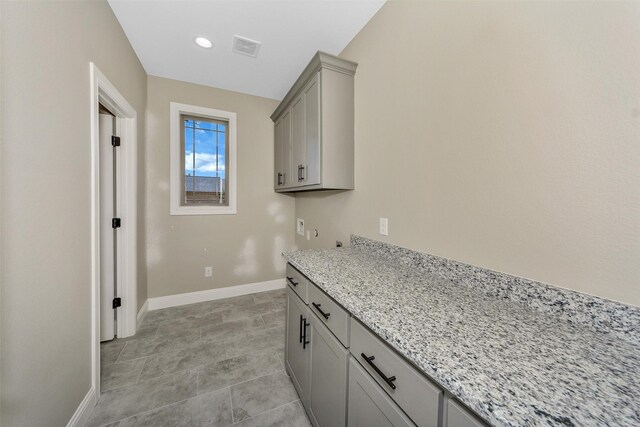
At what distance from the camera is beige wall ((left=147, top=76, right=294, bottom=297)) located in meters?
2.67

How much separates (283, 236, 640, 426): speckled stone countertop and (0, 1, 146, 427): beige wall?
1.21m

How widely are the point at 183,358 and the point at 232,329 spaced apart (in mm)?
483

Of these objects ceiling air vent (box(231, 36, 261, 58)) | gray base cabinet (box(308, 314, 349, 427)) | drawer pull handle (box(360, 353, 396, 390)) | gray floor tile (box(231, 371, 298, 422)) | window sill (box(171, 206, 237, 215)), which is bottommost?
gray floor tile (box(231, 371, 298, 422))


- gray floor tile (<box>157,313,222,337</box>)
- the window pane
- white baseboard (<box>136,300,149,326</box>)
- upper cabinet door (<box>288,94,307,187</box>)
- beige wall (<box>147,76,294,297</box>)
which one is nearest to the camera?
upper cabinet door (<box>288,94,307,187</box>)

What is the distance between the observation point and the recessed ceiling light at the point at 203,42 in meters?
2.04

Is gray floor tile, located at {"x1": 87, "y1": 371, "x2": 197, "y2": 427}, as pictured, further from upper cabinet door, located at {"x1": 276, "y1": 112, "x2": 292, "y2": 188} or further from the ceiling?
the ceiling

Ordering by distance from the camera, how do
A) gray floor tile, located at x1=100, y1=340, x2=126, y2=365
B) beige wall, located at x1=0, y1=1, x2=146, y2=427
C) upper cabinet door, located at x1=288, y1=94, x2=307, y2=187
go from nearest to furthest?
beige wall, located at x1=0, y1=1, x2=146, y2=427 < gray floor tile, located at x1=100, y1=340, x2=126, y2=365 < upper cabinet door, located at x1=288, y1=94, x2=307, y2=187

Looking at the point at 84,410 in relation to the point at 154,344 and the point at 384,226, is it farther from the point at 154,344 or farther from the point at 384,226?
the point at 384,226

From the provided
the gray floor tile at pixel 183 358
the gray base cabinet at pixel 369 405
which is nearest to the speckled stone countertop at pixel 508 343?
the gray base cabinet at pixel 369 405

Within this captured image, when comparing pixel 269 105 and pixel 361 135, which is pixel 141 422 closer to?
pixel 361 135

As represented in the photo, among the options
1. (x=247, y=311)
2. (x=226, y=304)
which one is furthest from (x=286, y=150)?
(x=226, y=304)

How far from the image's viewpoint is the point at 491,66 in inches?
40.5

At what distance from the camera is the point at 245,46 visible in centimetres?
212

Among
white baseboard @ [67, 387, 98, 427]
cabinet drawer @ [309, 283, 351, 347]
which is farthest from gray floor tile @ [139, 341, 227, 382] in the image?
cabinet drawer @ [309, 283, 351, 347]
